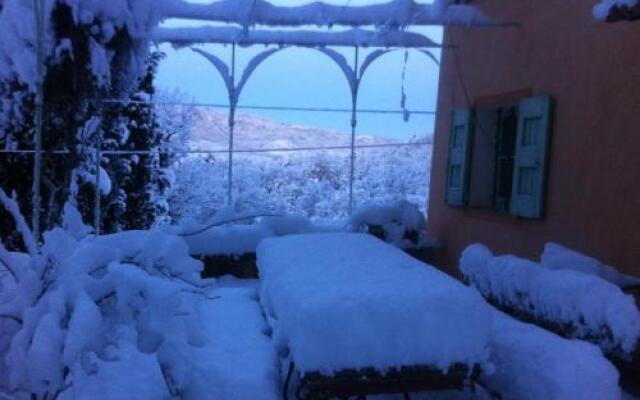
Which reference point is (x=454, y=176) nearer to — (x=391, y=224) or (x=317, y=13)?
(x=391, y=224)

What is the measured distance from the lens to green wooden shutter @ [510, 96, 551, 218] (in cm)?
464

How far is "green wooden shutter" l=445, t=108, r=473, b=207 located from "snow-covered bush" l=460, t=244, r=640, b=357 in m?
Answer: 2.13

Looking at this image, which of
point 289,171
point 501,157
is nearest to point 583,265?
point 501,157

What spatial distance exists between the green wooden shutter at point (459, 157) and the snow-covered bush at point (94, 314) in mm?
4109

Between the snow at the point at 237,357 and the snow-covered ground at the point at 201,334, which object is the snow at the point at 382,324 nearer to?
the snow-covered ground at the point at 201,334

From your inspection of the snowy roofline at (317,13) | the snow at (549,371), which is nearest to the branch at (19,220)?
the snow at (549,371)

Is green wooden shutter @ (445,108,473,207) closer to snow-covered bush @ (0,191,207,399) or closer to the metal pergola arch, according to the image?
the metal pergola arch

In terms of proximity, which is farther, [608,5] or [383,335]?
[608,5]

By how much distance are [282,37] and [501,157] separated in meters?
2.22

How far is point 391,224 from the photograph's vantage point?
6.71 metres

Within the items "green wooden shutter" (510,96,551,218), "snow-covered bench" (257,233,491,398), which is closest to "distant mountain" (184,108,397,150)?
"green wooden shutter" (510,96,551,218)

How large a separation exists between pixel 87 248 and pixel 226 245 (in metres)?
4.02

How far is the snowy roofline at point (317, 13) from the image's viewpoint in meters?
5.07

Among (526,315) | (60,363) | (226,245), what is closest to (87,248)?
(60,363)
